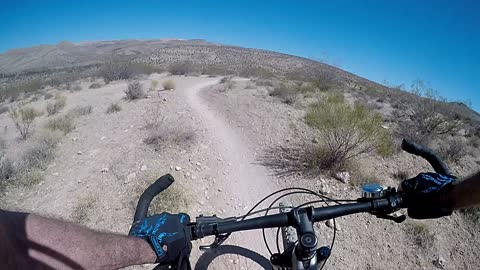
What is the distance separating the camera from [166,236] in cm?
130

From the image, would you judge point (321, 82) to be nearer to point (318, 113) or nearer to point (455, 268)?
point (318, 113)

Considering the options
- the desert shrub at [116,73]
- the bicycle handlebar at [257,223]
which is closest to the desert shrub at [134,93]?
the desert shrub at [116,73]

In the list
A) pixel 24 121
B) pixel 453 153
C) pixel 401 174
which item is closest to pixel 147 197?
pixel 401 174

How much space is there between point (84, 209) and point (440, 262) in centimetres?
558

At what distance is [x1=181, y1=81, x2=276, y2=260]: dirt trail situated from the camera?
4.17 m

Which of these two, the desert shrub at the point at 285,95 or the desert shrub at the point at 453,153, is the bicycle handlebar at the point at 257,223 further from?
the desert shrub at the point at 285,95

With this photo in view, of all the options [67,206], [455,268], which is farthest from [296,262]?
[67,206]

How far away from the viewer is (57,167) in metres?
5.96

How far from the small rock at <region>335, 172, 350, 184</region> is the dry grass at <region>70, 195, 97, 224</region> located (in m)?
4.59

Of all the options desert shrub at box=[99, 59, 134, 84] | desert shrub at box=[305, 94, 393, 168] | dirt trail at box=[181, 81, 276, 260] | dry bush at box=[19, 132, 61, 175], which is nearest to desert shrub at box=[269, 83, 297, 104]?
dirt trail at box=[181, 81, 276, 260]

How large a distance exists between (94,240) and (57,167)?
19.3 feet

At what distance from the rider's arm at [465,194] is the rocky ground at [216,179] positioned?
282cm

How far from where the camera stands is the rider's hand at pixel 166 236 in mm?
1271

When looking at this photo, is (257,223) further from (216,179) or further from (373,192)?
(216,179)
